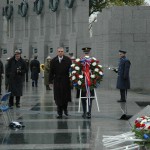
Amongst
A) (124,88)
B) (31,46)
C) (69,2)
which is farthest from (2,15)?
(124,88)

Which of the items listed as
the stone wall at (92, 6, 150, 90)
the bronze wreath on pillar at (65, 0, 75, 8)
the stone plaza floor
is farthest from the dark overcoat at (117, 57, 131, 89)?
the bronze wreath on pillar at (65, 0, 75, 8)

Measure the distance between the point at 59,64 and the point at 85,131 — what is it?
331 cm

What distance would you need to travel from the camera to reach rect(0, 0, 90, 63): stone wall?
136 ft

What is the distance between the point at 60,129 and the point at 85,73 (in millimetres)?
2697

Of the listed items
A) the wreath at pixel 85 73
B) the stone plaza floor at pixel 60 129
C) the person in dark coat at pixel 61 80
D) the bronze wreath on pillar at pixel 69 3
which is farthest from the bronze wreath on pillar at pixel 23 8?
the wreath at pixel 85 73

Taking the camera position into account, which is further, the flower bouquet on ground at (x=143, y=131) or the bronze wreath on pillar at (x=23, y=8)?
the bronze wreath on pillar at (x=23, y=8)

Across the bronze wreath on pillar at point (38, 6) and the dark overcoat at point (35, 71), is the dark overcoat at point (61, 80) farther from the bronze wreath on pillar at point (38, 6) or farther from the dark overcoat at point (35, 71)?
the bronze wreath on pillar at point (38, 6)

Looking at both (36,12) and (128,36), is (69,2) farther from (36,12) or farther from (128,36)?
(128,36)

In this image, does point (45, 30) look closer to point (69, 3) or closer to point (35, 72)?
point (69, 3)

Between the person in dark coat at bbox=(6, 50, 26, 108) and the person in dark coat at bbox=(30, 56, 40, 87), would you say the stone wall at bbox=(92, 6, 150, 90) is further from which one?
the person in dark coat at bbox=(6, 50, 26, 108)

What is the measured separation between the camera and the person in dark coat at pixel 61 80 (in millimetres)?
14516

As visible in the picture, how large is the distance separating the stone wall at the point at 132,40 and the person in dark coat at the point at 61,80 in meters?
11.7

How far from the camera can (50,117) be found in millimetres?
14500

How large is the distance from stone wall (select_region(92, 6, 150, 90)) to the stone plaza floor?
872 centimetres
